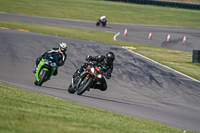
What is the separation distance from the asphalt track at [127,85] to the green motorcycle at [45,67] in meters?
0.34

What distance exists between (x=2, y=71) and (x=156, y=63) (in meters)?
8.30

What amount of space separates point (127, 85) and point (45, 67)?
325cm

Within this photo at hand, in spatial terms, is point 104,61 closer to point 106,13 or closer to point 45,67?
point 45,67

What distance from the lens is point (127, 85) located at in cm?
1233

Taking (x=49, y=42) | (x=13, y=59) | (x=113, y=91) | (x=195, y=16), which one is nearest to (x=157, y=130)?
(x=113, y=91)

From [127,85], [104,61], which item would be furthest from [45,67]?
[127,85]

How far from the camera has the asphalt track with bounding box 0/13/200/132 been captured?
9.12 metres

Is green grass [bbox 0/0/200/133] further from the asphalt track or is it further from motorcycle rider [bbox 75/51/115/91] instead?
motorcycle rider [bbox 75/51/115/91]

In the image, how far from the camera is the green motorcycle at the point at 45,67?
10.8 m

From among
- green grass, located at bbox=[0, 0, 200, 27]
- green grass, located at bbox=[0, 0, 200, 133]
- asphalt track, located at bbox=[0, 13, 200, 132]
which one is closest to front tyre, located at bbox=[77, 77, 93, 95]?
asphalt track, located at bbox=[0, 13, 200, 132]

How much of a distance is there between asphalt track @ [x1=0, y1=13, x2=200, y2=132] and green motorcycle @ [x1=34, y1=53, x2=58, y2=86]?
343 mm

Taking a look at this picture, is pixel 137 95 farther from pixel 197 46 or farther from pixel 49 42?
pixel 197 46

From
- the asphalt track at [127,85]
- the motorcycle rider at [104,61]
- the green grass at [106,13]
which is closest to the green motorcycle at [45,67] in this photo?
the asphalt track at [127,85]

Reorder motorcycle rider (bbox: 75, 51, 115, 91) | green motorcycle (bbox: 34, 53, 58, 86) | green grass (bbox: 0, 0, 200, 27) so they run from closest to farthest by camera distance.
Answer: motorcycle rider (bbox: 75, 51, 115, 91) → green motorcycle (bbox: 34, 53, 58, 86) → green grass (bbox: 0, 0, 200, 27)
